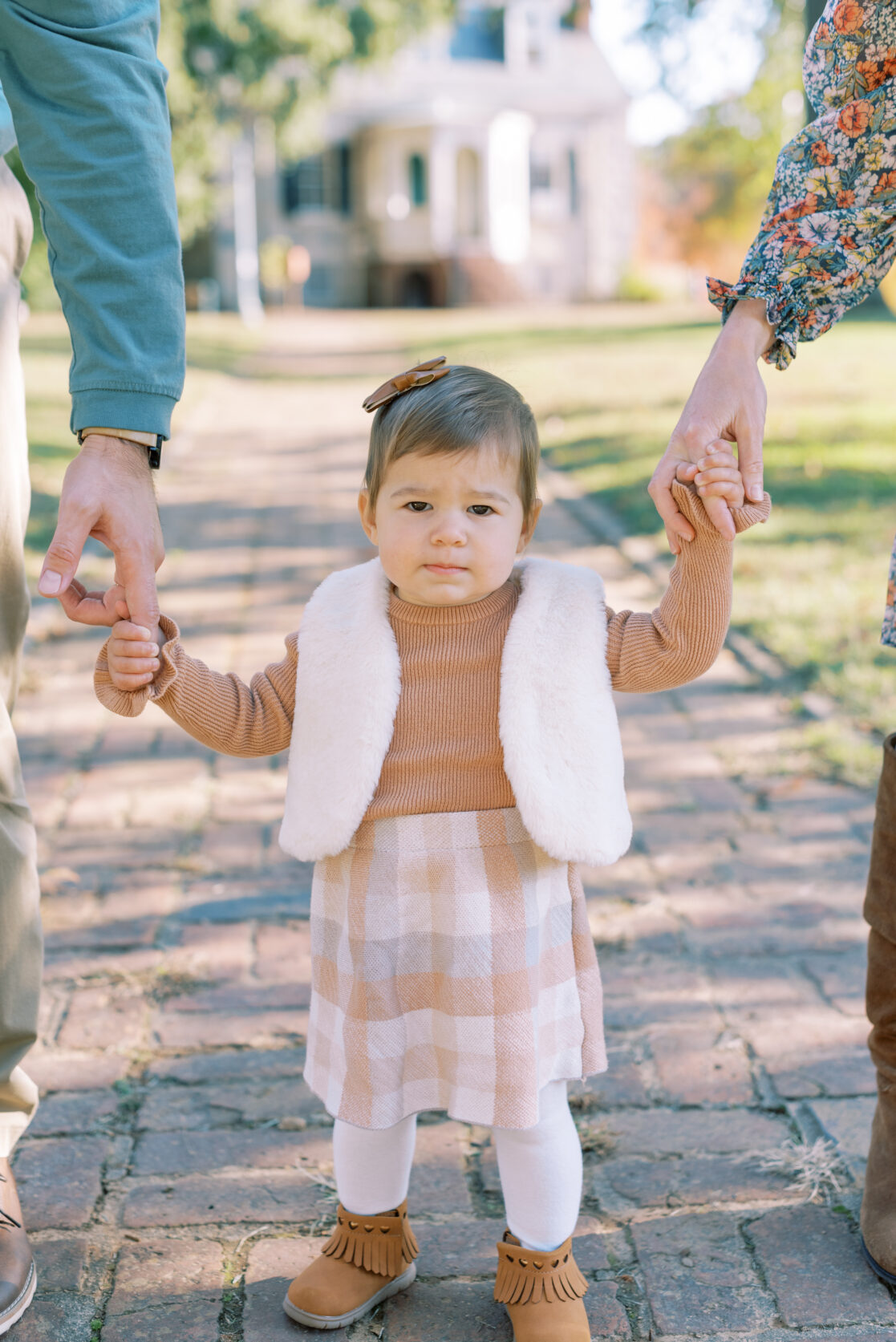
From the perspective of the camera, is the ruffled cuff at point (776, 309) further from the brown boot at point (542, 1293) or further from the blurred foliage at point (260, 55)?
the blurred foliage at point (260, 55)

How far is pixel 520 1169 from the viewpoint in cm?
185

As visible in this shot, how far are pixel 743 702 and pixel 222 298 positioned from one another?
2947cm

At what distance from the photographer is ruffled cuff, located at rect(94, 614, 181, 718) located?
1.77m

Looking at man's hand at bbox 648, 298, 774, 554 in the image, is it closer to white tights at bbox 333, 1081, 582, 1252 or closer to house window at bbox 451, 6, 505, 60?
white tights at bbox 333, 1081, 582, 1252

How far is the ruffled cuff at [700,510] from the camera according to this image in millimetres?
1696

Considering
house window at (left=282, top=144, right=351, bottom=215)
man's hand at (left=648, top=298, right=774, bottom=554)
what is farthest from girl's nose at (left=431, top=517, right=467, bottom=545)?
house window at (left=282, top=144, right=351, bottom=215)

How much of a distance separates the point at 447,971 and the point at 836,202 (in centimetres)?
129

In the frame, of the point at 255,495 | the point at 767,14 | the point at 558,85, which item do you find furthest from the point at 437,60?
the point at 255,495

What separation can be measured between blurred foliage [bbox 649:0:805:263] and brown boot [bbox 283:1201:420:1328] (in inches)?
424

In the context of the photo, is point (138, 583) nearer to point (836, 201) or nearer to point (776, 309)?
point (776, 309)

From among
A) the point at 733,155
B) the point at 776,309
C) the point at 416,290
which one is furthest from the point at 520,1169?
the point at 733,155

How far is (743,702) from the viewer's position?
4691 millimetres

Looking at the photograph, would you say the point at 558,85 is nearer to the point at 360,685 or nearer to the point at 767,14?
the point at 767,14

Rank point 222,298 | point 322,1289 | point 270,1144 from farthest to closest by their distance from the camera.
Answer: point 222,298, point 270,1144, point 322,1289
